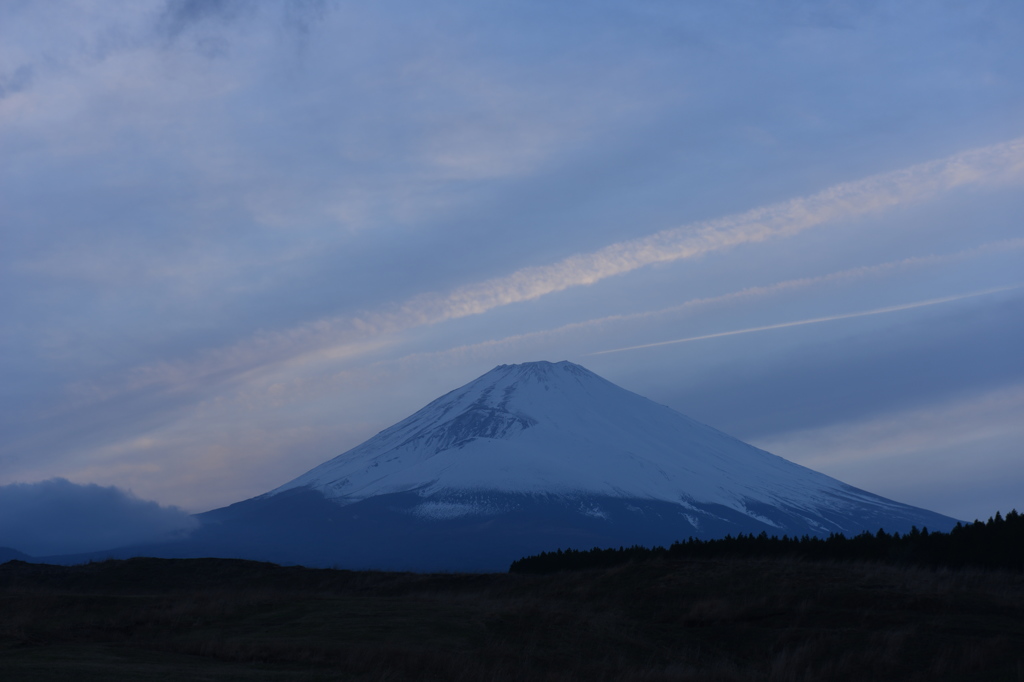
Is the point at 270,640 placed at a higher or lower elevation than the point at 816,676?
higher

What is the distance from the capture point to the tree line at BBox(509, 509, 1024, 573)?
97.8 ft

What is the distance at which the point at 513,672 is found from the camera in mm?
15789

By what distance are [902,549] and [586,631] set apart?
17763 mm

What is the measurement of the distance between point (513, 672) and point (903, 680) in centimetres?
694

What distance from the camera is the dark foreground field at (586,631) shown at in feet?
51.2

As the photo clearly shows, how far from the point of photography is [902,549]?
3247 centimetres

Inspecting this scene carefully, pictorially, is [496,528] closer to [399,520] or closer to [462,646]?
[399,520]

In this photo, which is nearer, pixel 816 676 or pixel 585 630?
pixel 816 676

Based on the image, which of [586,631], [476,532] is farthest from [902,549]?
[476,532]

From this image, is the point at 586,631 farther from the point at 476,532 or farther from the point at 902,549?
the point at 476,532

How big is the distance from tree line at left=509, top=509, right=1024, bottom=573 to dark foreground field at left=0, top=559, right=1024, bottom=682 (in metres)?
3.76

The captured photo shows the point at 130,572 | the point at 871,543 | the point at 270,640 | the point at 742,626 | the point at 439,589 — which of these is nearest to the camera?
the point at 270,640

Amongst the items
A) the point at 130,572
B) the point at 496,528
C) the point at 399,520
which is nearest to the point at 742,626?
the point at 130,572

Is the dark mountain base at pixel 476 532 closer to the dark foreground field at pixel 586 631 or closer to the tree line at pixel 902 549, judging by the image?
the tree line at pixel 902 549
